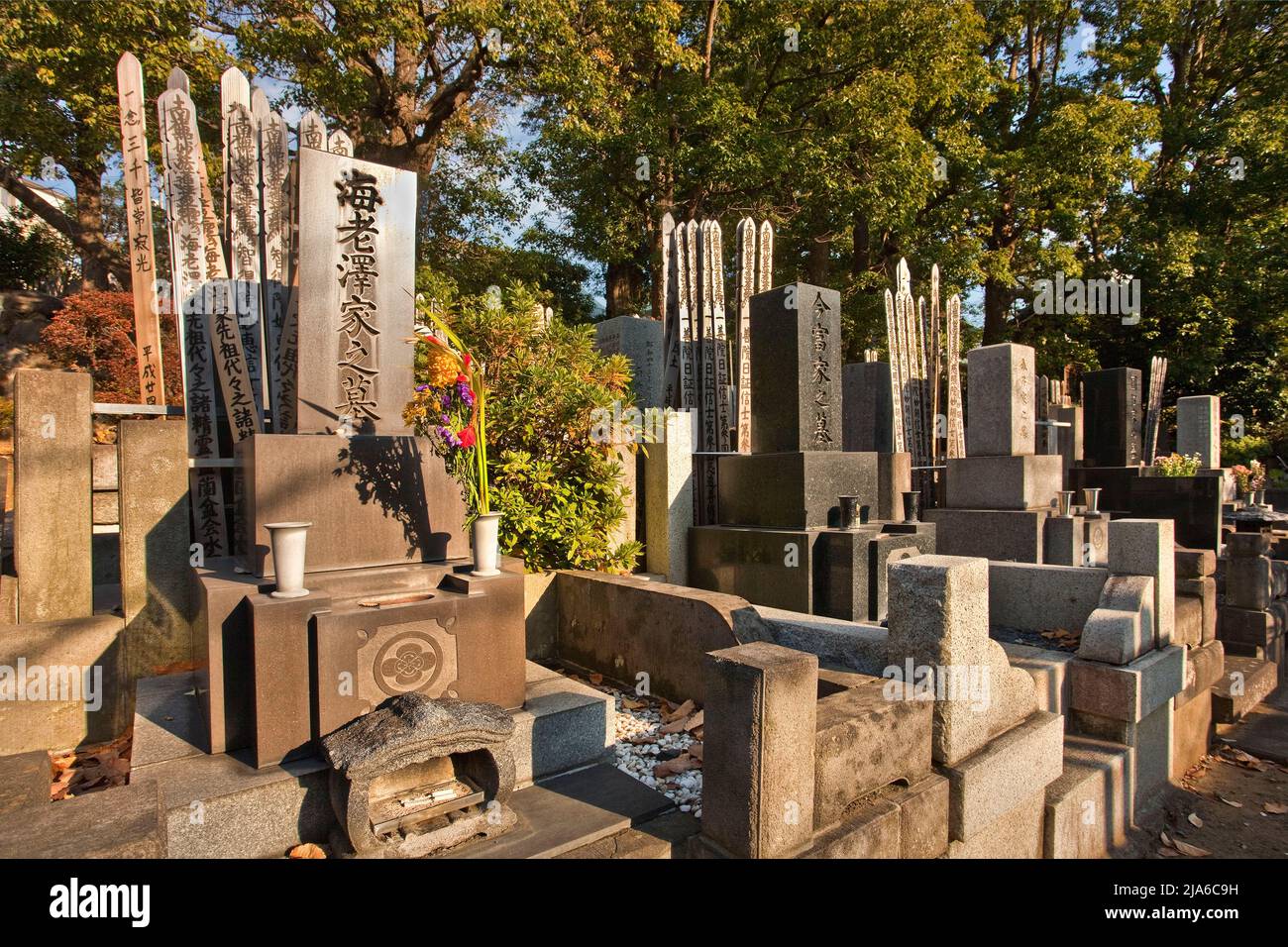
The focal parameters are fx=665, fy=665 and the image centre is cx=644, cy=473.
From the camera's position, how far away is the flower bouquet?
3.66m

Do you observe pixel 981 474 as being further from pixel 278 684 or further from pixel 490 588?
pixel 278 684

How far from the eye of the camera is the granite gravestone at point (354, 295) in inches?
155

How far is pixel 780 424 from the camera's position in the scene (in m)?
6.52

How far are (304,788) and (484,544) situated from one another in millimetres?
1376

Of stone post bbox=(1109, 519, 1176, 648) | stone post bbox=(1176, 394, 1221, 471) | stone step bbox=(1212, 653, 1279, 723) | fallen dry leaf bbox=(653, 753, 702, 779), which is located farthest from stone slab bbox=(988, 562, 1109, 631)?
stone post bbox=(1176, 394, 1221, 471)

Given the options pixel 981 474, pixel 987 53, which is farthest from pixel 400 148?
pixel 987 53

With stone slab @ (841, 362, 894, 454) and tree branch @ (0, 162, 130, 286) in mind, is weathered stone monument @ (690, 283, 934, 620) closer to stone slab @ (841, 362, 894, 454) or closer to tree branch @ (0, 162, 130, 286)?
stone slab @ (841, 362, 894, 454)

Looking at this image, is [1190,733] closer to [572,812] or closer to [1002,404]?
[1002,404]

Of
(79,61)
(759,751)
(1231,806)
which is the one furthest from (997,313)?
(79,61)

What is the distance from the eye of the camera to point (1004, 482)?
25.2ft

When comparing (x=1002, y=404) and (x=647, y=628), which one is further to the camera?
(x=1002, y=404)

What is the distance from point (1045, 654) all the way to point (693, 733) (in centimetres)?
264

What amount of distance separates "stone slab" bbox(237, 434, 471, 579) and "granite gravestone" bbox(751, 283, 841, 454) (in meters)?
3.58

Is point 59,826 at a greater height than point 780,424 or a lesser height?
lesser
